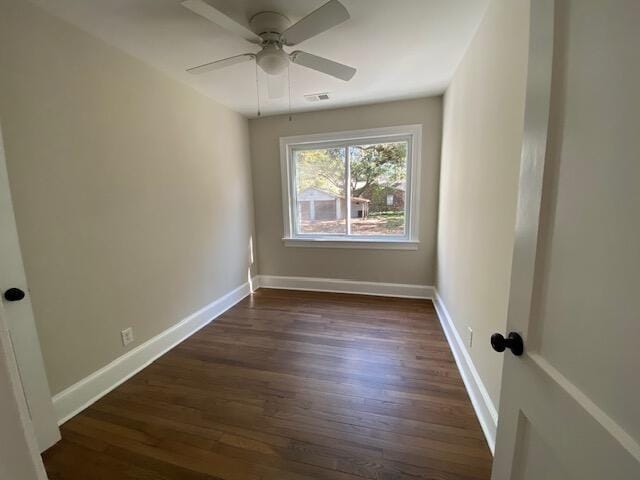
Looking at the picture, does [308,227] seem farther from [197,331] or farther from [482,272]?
[482,272]

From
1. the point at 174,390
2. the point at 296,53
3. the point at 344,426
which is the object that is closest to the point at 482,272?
the point at 344,426

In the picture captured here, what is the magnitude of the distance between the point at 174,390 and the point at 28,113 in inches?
73.9

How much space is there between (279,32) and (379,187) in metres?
2.13

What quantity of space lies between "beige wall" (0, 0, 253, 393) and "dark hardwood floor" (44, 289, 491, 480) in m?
0.43

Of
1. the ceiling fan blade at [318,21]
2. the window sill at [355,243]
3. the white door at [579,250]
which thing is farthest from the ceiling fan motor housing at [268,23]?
the window sill at [355,243]

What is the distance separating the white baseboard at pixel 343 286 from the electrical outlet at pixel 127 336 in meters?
1.92

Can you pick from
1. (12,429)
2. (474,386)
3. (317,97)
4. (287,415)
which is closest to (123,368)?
(287,415)

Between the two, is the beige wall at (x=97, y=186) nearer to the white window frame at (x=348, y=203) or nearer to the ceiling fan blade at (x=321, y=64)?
the white window frame at (x=348, y=203)

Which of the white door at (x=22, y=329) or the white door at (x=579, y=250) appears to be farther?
the white door at (x=22, y=329)

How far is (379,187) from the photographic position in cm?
345

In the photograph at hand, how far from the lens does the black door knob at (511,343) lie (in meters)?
0.75

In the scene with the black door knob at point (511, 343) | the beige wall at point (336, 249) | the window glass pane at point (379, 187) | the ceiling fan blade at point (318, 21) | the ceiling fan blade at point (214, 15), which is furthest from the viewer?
the window glass pane at point (379, 187)

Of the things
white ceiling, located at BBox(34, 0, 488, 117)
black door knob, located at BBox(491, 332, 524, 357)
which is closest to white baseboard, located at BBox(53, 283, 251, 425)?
white ceiling, located at BBox(34, 0, 488, 117)

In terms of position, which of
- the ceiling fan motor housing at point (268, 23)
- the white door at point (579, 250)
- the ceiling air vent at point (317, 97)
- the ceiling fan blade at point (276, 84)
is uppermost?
the ceiling air vent at point (317, 97)
